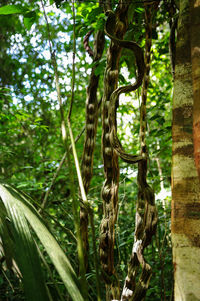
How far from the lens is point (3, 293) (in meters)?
1.64

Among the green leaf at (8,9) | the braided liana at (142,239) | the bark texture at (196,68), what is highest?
the green leaf at (8,9)

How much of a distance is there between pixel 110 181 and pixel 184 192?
0.27 m

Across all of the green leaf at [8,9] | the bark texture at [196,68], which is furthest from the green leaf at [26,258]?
the green leaf at [8,9]

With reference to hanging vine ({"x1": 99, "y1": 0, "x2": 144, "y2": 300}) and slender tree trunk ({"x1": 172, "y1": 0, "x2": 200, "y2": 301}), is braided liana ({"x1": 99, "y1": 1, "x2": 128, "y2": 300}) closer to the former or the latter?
hanging vine ({"x1": 99, "y1": 0, "x2": 144, "y2": 300})

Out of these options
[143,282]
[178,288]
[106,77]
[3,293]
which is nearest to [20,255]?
[178,288]

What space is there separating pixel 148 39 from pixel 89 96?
11.1 inches

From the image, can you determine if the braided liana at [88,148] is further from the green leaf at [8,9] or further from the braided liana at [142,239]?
the green leaf at [8,9]

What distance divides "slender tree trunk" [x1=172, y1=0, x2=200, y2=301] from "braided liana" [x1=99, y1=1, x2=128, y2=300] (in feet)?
0.67

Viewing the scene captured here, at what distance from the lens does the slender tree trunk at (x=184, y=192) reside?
55cm

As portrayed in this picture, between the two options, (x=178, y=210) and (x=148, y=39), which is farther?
(x=148, y=39)

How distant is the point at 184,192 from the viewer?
0.61 meters

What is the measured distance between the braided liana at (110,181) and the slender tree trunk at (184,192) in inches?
8.0

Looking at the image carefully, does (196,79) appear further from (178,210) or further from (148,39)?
(148,39)

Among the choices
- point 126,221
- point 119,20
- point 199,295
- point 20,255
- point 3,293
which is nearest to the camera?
point 20,255
